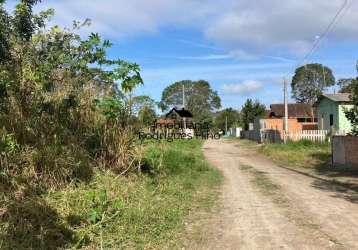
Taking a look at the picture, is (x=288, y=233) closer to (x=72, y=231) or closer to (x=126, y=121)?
(x=72, y=231)

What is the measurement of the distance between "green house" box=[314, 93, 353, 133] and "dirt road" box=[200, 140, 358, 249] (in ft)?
94.9

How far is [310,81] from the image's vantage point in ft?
353

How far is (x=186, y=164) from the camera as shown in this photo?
17891 millimetres

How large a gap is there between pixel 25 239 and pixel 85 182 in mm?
3466

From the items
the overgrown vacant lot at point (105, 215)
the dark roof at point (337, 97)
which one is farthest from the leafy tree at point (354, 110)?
the dark roof at point (337, 97)

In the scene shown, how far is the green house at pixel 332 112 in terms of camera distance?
42875 millimetres

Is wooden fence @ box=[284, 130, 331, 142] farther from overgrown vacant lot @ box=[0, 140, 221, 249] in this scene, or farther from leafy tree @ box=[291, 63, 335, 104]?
leafy tree @ box=[291, 63, 335, 104]

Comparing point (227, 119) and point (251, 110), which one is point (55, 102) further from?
point (227, 119)

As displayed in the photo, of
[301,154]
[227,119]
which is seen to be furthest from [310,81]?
[301,154]

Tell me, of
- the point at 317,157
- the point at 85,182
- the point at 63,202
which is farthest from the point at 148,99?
the point at 317,157

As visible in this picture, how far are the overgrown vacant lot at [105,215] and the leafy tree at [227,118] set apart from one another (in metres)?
102

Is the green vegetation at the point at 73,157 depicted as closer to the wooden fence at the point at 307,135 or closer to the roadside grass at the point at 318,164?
the roadside grass at the point at 318,164

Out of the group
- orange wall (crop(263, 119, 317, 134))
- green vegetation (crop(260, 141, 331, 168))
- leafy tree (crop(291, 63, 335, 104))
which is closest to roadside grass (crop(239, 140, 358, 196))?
green vegetation (crop(260, 141, 331, 168))

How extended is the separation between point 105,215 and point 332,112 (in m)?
39.4
